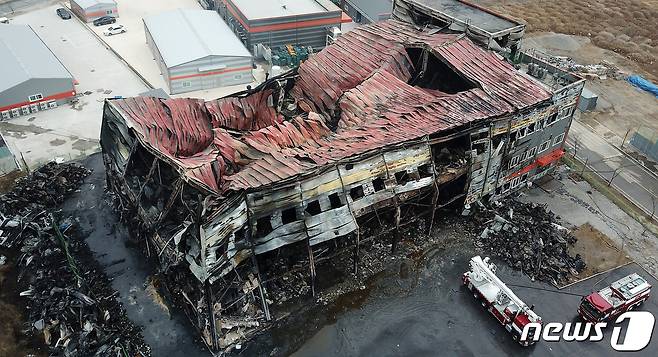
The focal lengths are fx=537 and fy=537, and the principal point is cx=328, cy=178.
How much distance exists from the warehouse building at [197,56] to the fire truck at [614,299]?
38.2 metres

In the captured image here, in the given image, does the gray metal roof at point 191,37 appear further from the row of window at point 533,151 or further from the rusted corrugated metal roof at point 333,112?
the row of window at point 533,151

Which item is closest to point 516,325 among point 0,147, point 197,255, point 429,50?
point 197,255

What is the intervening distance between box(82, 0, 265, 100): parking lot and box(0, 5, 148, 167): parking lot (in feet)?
4.25

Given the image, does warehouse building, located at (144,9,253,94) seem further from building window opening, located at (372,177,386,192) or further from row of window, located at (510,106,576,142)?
row of window, located at (510,106,576,142)

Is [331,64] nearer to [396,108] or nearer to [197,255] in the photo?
[396,108]

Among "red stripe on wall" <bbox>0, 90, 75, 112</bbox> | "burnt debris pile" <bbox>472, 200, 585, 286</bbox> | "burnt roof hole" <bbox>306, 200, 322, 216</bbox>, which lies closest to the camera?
"burnt roof hole" <bbox>306, 200, 322, 216</bbox>

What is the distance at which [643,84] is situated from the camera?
56656mm

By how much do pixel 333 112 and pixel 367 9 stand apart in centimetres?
2992

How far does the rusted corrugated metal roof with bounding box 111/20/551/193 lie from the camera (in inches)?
1273

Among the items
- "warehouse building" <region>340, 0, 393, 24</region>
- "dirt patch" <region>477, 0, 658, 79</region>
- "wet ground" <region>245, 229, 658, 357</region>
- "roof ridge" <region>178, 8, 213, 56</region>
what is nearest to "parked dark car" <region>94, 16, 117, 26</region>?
"roof ridge" <region>178, 8, 213, 56</region>

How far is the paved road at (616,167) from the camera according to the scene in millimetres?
41969

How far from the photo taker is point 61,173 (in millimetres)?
41344

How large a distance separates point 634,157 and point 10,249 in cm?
4895

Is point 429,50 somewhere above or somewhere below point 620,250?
above
